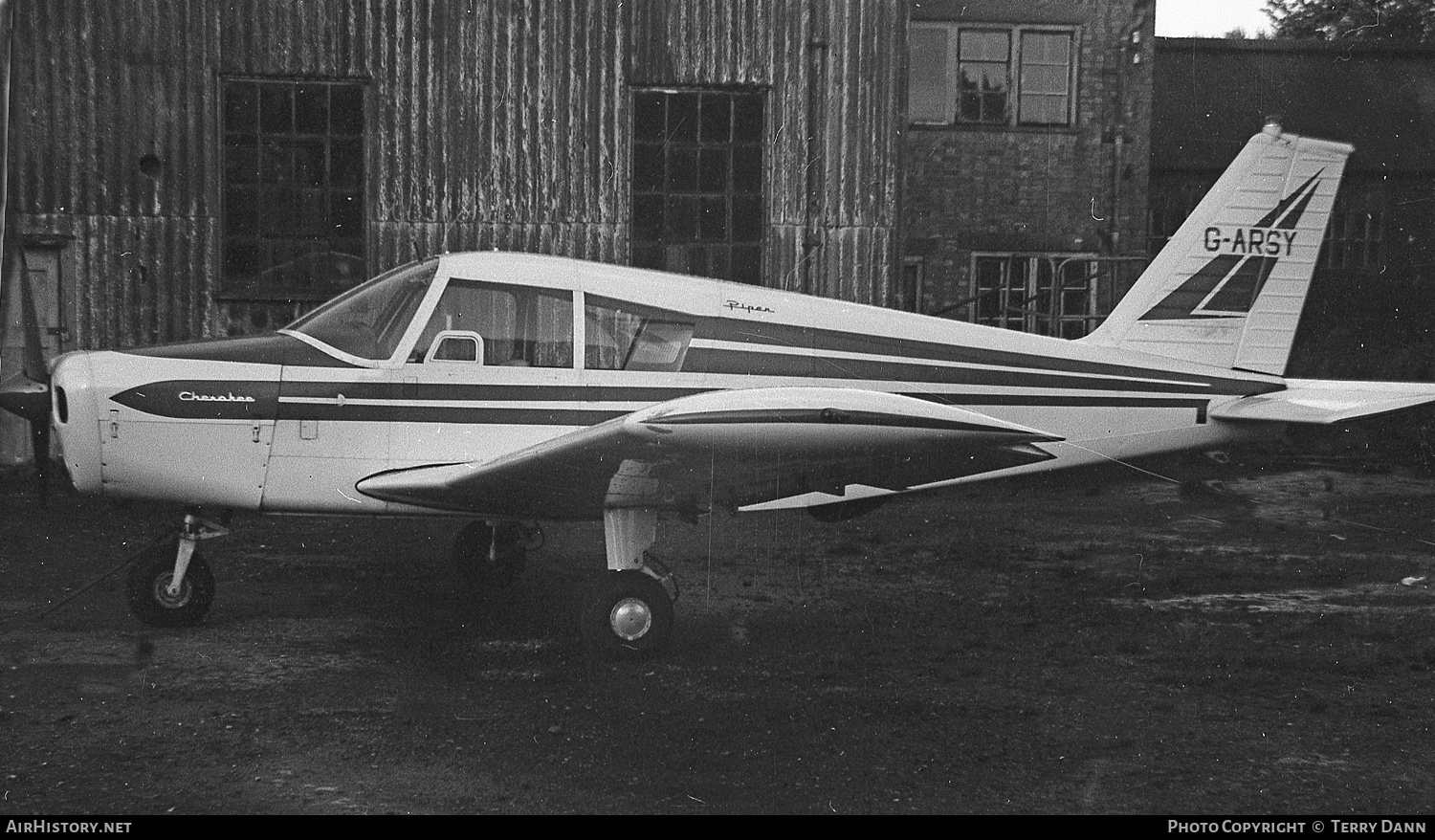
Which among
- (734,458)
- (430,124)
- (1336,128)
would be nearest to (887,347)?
(734,458)

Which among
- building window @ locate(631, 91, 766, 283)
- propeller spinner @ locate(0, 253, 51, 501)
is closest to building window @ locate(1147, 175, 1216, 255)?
building window @ locate(631, 91, 766, 283)

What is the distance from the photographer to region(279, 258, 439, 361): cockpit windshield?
664cm

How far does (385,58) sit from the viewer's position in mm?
12508

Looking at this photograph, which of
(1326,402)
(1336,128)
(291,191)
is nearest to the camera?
(1326,402)

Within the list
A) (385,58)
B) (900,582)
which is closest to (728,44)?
(385,58)

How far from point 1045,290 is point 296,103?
10832mm

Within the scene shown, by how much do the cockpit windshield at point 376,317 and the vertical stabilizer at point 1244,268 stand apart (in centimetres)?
392

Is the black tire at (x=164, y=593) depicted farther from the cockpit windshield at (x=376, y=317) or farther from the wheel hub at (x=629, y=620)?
the wheel hub at (x=629, y=620)

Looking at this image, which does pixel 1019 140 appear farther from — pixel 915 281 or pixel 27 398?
pixel 27 398

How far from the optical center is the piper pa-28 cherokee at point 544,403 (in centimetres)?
637

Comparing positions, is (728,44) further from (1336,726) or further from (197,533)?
(1336,726)

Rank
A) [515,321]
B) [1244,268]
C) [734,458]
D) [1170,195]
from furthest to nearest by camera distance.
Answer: [1170,195]
[1244,268]
[515,321]
[734,458]

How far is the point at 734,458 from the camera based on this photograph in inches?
231

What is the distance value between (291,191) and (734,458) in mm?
8144
